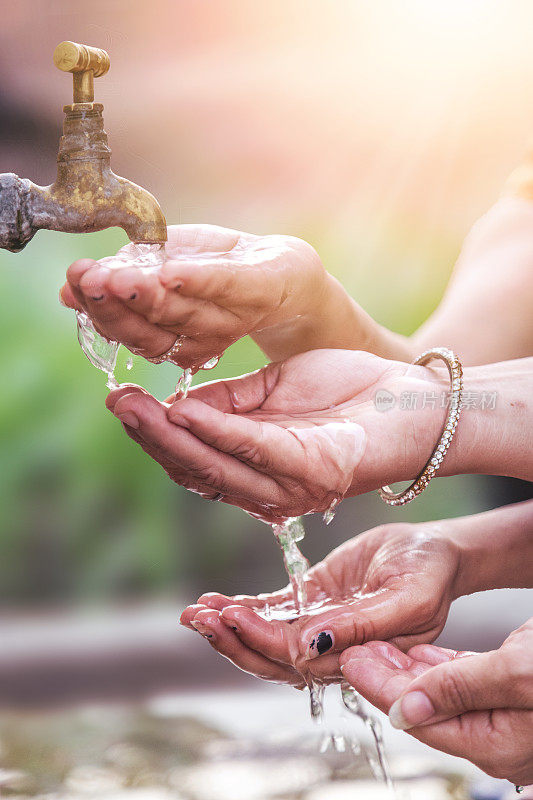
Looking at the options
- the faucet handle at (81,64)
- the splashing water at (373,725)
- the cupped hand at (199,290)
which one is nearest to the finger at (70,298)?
the cupped hand at (199,290)

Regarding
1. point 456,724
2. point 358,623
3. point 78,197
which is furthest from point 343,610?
point 78,197

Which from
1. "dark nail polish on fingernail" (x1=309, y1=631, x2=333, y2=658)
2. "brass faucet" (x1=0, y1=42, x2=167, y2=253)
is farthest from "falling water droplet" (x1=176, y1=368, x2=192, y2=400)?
"dark nail polish on fingernail" (x1=309, y1=631, x2=333, y2=658)

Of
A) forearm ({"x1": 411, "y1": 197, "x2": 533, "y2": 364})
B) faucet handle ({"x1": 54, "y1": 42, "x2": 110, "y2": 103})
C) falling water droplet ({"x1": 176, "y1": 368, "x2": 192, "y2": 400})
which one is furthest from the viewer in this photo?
forearm ({"x1": 411, "y1": 197, "x2": 533, "y2": 364})

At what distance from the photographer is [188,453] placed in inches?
22.1

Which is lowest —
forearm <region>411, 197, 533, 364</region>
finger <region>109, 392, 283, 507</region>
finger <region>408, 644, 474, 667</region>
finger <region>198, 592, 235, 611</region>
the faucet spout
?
finger <region>408, 644, 474, 667</region>

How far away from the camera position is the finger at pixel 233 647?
682 millimetres

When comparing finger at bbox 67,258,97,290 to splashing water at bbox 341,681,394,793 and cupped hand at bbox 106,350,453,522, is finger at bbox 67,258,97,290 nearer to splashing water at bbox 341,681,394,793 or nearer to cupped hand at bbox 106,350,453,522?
cupped hand at bbox 106,350,453,522

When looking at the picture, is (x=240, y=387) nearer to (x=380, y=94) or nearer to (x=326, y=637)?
(x=326, y=637)

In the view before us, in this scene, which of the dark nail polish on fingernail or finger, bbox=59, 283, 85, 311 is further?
the dark nail polish on fingernail

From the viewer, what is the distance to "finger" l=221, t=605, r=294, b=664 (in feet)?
2.19

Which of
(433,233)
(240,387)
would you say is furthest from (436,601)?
(433,233)

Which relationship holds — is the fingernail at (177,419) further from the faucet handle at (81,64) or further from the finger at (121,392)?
the faucet handle at (81,64)

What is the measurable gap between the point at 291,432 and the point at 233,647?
196 mm

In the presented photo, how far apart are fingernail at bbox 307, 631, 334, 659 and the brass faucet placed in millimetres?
307
